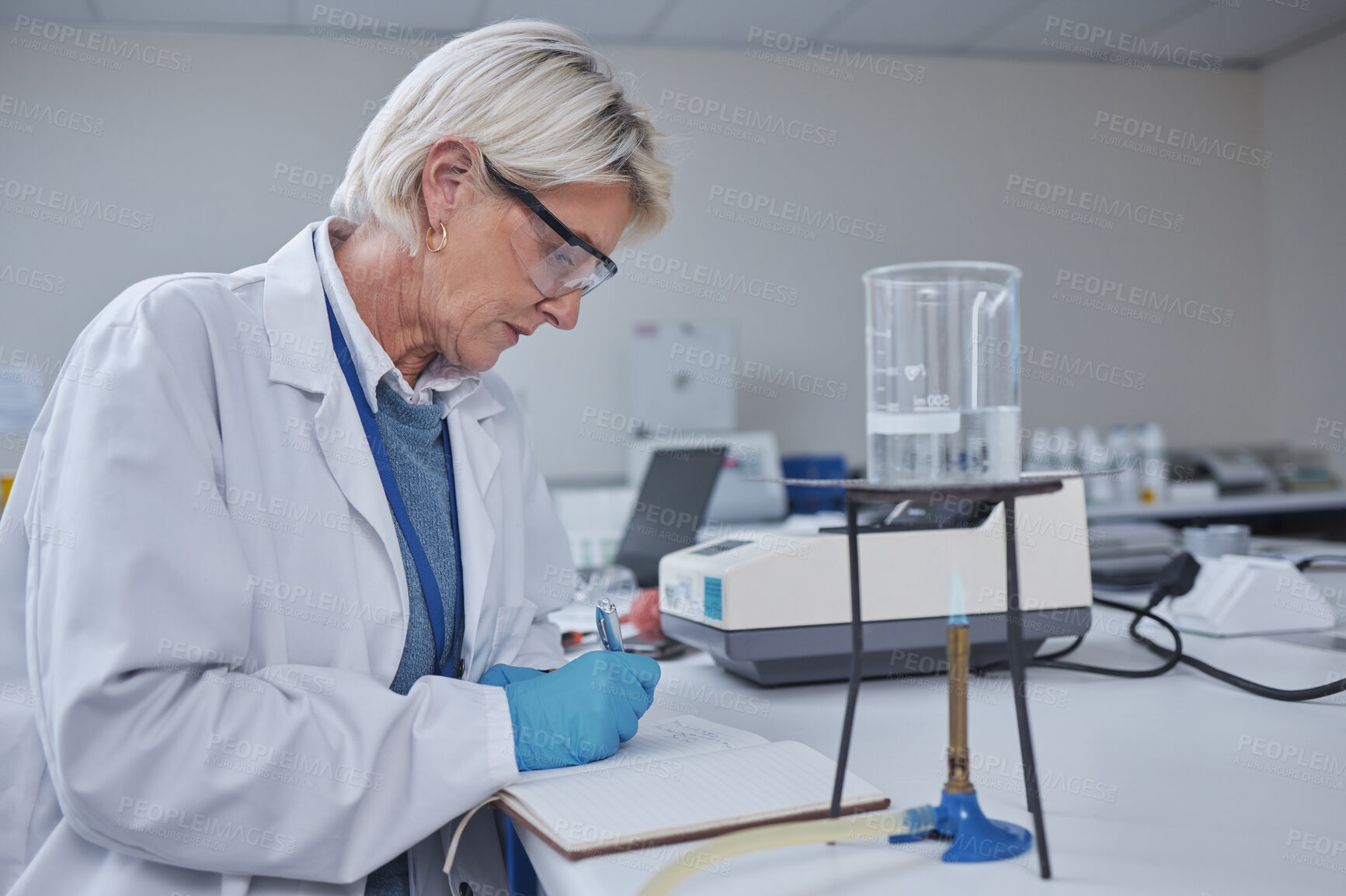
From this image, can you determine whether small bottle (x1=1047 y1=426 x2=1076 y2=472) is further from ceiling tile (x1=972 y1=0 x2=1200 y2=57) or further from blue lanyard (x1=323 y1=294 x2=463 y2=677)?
blue lanyard (x1=323 y1=294 x2=463 y2=677)

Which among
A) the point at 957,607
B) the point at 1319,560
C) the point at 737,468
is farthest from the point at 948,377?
the point at 737,468

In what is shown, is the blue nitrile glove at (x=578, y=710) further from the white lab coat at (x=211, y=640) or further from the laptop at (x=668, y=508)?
the laptop at (x=668, y=508)

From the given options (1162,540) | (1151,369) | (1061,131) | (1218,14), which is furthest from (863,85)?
(1162,540)

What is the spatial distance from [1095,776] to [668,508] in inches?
54.6

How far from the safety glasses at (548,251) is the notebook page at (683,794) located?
22.8 inches

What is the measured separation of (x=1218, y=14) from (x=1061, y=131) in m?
0.78

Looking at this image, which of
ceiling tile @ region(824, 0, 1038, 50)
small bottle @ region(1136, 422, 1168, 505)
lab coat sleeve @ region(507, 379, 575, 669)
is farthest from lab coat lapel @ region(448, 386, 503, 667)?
small bottle @ region(1136, 422, 1168, 505)

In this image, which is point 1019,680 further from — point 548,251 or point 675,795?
point 548,251

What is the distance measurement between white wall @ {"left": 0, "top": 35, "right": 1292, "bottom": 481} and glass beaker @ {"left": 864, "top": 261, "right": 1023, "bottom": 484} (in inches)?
136

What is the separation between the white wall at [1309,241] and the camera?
4688 mm

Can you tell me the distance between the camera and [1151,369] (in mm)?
4902

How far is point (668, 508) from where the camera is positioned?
2250 mm

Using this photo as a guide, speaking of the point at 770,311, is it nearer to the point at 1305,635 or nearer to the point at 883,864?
the point at 1305,635

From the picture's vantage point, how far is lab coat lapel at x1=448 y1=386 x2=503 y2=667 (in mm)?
1199
